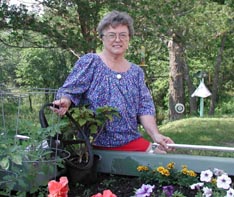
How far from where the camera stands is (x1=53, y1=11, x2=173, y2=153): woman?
2045 millimetres

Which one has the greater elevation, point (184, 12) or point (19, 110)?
point (184, 12)

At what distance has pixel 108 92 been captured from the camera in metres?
2.05

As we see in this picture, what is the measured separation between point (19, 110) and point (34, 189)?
30cm

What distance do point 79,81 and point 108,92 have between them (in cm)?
15

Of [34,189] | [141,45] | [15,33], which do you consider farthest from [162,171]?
[141,45]

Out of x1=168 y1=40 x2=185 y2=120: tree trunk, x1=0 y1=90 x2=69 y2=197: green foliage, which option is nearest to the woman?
x1=0 y1=90 x2=69 y2=197: green foliage

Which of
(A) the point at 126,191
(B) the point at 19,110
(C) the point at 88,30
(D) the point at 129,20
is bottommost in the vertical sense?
(A) the point at 126,191

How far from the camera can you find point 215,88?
16.0 m

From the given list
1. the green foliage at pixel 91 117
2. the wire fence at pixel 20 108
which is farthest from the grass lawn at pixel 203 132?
the wire fence at pixel 20 108

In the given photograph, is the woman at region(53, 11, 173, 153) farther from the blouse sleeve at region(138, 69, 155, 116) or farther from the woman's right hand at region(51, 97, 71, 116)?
the woman's right hand at region(51, 97, 71, 116)

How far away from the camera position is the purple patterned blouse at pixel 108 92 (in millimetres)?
2043

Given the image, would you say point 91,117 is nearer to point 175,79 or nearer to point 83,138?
point 83,138

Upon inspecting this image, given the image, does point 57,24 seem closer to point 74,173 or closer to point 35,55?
point 74,173

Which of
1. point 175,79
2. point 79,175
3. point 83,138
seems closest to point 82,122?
point 83,138
